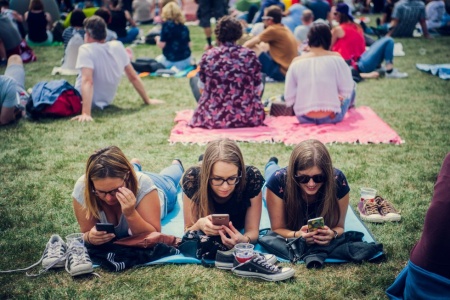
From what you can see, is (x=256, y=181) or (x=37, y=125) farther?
(x=37, y=125)

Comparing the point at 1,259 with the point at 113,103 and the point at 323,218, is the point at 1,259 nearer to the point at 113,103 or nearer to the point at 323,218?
the point at 323,218

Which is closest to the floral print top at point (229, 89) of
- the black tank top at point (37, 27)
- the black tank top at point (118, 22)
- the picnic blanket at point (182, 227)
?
the picnic blanket at point (182, 227)

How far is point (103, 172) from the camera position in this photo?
4199 mm

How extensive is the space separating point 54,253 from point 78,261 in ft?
0.91

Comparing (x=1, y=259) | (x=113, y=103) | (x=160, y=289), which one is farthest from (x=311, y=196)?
(x=113, y=103)

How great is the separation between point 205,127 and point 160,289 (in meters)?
4.45

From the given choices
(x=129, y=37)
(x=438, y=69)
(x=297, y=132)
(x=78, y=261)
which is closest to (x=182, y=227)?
(x=78, y=261)

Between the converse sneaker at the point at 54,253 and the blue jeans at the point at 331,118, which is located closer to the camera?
the converse sneaker at the point at 54,253

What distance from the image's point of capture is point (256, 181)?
4645mm

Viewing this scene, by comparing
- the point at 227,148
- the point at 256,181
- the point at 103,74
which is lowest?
the point at 103,74

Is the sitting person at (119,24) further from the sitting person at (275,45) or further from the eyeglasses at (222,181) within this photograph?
the eyeglasses at (222,181)

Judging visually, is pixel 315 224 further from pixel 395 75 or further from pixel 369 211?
pixel 395 75

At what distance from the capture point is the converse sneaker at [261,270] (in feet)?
13.6

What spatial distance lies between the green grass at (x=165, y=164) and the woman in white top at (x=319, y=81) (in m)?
0.95
